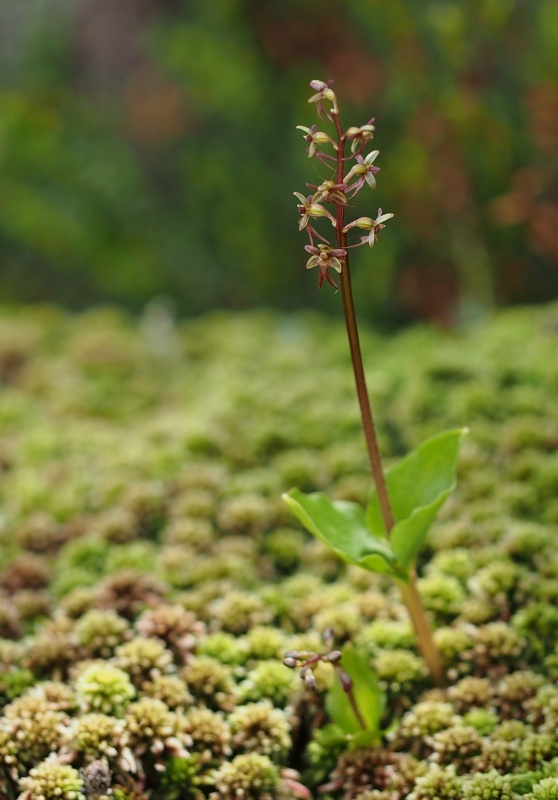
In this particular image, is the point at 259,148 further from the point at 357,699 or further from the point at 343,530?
the point at 357,699

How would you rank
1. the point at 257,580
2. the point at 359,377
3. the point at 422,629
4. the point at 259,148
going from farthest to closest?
the point at 259,148, the point at 257,580, the point at 422,629, the point at 359,377

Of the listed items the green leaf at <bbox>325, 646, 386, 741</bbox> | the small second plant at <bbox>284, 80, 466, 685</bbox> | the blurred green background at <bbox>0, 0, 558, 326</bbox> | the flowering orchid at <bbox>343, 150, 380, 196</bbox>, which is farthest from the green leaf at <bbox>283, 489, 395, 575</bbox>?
the blurred green background at <bbox>0, 0, 558, 326</bbox>

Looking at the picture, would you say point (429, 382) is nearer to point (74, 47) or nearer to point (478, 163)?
point (478, 163)

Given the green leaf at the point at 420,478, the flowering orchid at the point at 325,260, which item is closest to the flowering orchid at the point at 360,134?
the flowering orchid at the point at 325,260

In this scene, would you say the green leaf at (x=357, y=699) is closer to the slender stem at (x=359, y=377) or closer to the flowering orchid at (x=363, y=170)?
the slender stem at (x=359, y=377)

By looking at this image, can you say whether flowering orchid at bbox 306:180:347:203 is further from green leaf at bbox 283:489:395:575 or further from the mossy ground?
the mossy ground

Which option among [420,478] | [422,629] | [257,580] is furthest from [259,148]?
[422,629]
